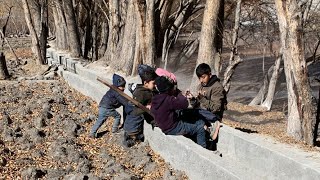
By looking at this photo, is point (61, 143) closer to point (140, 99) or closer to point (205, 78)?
point (140, 99)

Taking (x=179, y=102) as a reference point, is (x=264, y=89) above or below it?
below

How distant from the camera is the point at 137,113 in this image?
25.7 feet

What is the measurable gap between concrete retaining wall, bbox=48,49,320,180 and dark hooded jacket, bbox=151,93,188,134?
204 mm

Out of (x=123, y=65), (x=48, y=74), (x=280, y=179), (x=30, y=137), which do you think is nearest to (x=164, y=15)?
(x=123, y=65)

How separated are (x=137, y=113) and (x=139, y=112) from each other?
5 cm

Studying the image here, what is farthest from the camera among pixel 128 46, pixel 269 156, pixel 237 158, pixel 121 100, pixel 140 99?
pixel 128 46

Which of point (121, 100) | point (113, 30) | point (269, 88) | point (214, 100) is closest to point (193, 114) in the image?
point (214, 100)

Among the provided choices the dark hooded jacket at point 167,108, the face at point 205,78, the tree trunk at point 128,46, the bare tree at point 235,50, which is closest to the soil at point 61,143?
the dark hooded jacket at point 167,108

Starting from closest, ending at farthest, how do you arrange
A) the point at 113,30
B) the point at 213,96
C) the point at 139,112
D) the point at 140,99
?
the point at 213,96, the point at 140,99, the point at 139,112, the point at 113,30

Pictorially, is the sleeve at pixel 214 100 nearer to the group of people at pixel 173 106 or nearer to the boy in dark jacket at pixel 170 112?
the group of people at pixel 173 106

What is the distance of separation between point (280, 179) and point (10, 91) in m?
8.25

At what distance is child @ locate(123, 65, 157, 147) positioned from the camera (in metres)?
7.45

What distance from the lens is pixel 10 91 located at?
12.4 m

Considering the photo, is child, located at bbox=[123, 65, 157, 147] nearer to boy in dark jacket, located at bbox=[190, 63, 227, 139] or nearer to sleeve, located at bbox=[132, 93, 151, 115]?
sleeve, located at bbox=[132, 93, 151, 115]
